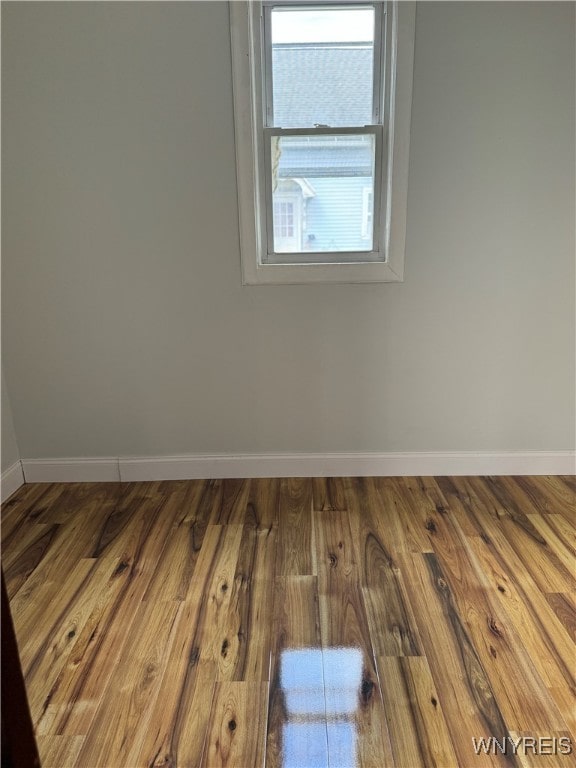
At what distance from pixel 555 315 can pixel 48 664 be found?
2425 millimetres

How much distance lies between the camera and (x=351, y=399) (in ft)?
8.18

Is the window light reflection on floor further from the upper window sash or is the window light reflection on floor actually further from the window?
the upper window sash

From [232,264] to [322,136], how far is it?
2.24ft

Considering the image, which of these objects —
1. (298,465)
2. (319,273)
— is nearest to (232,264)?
(319,273)

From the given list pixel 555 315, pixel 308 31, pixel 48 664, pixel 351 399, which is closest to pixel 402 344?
pixel 351 399

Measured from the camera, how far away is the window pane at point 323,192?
7.40 ft

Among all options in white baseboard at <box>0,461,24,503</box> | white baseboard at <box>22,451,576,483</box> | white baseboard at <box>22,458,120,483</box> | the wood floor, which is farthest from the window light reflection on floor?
white baseboard at <box>0,461,24,503</box>

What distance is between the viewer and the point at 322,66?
7.11 feet

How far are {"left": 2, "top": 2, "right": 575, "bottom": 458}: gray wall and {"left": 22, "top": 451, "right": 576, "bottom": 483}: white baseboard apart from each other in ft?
0.20

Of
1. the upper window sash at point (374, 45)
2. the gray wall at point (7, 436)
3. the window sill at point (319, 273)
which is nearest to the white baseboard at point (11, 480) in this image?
the gray wall at point (7, 436)

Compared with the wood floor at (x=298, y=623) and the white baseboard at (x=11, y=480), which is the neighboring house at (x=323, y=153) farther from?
the white baseboard at (x=11, y=480)

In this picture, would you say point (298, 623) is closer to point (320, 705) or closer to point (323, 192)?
point (320, 705)

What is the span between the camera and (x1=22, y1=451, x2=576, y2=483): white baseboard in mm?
2557

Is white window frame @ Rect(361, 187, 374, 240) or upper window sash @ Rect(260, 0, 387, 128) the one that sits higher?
upper window sash @ Rect(260, 0, 387, 128)
